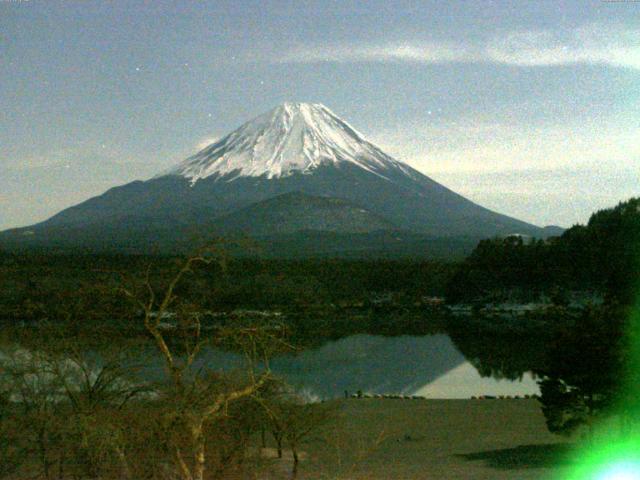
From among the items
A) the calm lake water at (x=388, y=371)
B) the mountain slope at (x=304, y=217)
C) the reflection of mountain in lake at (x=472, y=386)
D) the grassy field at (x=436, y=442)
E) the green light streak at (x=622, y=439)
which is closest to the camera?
the green light streak at (x=622, y=439)

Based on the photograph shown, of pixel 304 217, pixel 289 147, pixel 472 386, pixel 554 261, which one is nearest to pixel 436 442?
pixel 472 386

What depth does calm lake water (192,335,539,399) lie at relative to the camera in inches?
930

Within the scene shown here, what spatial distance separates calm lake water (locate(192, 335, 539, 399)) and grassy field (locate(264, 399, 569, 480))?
2762mm

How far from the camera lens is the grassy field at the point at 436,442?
9984 mm

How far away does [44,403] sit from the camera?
26.3 feet

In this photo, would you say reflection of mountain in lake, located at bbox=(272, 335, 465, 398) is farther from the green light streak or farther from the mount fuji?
the mount fuji

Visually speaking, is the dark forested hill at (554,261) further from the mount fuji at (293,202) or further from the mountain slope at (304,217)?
the mountain slope at (304,217)

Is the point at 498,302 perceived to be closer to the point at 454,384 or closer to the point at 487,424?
the point at 454,384

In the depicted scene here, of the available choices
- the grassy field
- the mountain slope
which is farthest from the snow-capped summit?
the grassy field

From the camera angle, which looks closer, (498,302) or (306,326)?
(306,326)

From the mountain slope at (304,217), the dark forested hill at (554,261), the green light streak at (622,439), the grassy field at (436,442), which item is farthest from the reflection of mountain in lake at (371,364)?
the mountain slope at (304,217)

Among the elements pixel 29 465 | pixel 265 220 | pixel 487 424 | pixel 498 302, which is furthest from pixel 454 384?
pixel 265 220

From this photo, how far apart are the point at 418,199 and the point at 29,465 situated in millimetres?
123680

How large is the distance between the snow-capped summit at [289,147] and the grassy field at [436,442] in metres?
123
